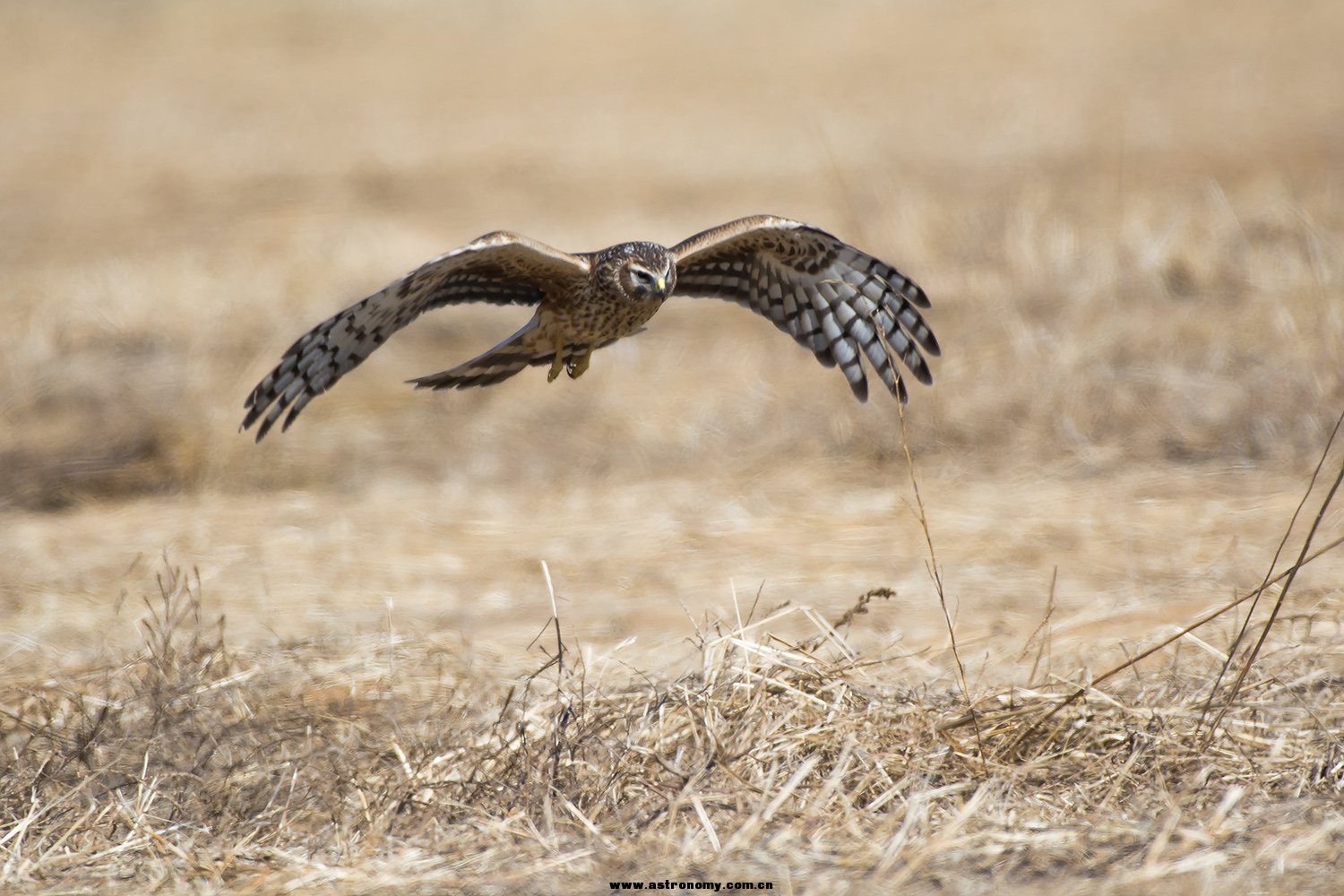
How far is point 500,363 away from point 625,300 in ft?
1.64

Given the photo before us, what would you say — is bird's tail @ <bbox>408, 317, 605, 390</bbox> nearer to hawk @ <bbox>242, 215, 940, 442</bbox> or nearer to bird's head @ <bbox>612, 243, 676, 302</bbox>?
hawk @ <bbox>242, 215, 940, 442</bbox>

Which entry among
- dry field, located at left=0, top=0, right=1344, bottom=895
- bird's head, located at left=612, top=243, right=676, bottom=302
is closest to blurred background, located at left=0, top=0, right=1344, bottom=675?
dry field, located at left=0, top=0, right=1344, bottom=895

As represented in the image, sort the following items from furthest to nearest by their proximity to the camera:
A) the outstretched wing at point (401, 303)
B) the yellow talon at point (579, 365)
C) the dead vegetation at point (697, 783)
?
the yellow talon at point (579, 365), the outstretched wing at point (401, 303), the dead vegetation at point (697, 783)

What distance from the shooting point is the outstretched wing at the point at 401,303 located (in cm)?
462

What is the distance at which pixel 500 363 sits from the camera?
5.16 m

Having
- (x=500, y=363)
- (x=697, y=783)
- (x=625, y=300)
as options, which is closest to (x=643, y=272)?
(x=625, y=300)

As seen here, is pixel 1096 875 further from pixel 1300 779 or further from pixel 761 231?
pixel 761 231

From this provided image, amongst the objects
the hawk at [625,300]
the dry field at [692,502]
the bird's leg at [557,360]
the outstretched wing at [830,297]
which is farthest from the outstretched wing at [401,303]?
the dry field at [692,502]

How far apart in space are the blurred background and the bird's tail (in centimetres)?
121

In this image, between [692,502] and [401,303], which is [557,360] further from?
[692,502]

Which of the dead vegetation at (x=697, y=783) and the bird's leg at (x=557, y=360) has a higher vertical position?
the bird's leg at (x=557, y=360)

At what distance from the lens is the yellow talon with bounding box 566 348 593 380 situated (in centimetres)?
508

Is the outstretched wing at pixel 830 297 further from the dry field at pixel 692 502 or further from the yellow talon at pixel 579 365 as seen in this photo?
the dry field at pixel 692 502

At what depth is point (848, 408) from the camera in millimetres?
8922
